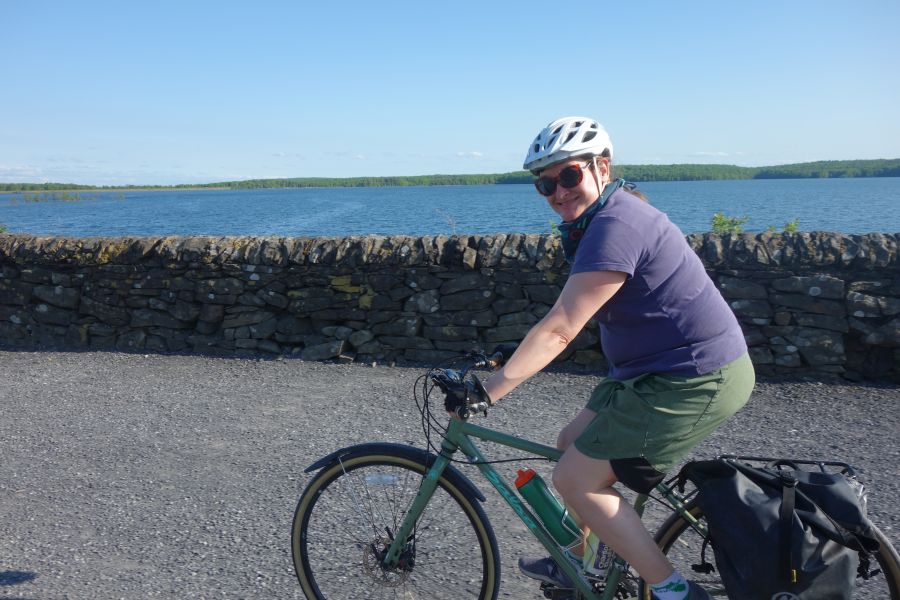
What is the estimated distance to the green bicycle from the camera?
9.14ft

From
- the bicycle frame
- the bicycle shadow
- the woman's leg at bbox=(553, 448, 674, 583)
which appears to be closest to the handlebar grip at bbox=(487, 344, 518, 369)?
the bicycle frame

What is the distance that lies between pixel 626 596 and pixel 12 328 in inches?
322

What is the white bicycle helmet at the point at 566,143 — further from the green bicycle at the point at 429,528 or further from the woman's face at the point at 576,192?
the green bicycle at the point at 429,528

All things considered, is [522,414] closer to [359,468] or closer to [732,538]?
[359,468]

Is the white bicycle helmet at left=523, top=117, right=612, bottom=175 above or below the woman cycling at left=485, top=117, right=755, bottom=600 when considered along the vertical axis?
above

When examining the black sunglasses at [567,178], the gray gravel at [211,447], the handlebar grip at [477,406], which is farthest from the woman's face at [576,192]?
the gray gravel at [211,447]

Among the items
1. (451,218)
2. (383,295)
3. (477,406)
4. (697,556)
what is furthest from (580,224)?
(451,218)

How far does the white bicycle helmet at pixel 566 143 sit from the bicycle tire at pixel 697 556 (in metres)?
1.33

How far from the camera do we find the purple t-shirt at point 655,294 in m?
2.41

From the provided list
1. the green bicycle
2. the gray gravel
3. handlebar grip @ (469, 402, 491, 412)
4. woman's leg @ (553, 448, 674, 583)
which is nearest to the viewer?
woman's leg @ (553, 448, 674, 583)

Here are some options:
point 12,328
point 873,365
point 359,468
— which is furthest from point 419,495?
point 12,328

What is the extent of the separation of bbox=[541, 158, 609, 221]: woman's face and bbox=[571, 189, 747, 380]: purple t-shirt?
0.14m

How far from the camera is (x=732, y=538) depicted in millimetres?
2389

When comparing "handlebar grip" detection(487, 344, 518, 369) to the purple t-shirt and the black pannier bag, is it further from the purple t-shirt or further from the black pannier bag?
the black pannier bag
